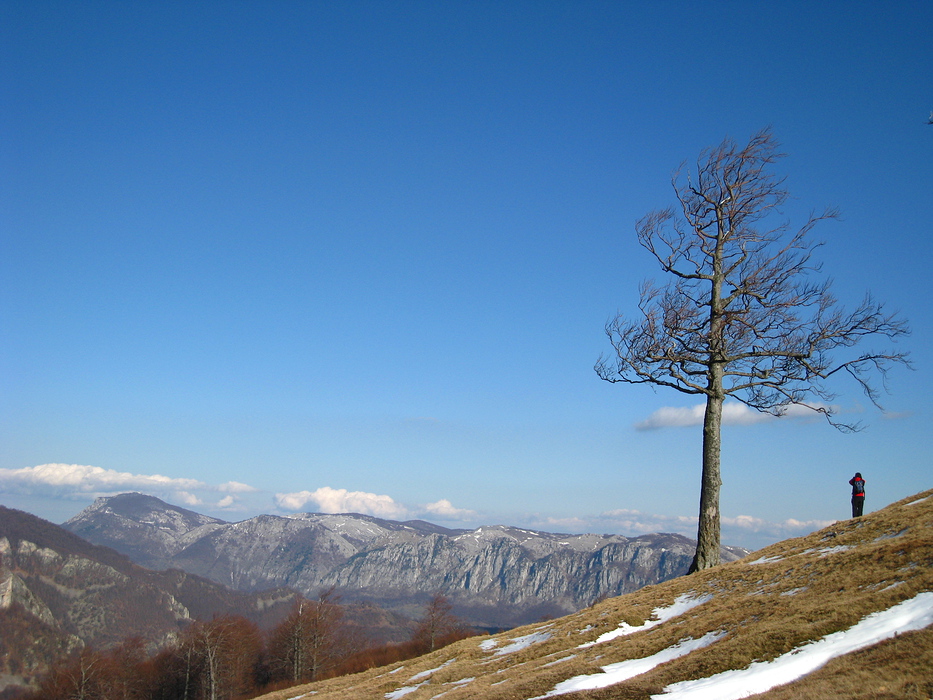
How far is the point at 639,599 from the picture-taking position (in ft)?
69.2

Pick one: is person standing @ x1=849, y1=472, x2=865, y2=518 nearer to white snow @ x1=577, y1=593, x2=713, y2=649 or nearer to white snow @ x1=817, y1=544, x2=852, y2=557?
white snow @ x1=817, y1=544, x2=852, y2=557

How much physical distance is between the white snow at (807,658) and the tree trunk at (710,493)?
1248 centimetres

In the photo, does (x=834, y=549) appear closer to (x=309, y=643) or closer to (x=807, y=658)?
(x=807, y=658)

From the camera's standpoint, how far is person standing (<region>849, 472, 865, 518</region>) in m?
25.6

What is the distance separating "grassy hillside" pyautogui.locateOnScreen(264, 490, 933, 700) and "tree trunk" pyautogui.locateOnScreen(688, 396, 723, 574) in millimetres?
1521

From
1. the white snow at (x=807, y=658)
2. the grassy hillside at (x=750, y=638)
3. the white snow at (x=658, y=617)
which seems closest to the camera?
the grassy hillside at (x=750, y=638)

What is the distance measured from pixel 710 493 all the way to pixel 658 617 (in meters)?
7.22

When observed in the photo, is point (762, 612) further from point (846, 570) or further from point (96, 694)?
point (96, 694)

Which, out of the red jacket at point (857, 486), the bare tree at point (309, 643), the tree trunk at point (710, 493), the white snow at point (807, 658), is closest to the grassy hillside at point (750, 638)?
the white snow at point (807, 658)

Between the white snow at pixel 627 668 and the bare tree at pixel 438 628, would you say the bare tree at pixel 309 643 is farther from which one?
the white snow at pixel 627 668

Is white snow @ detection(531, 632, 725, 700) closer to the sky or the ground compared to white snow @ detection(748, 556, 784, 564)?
closer to the ground

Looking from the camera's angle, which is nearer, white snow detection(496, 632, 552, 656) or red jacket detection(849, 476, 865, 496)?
white snow detection(496, 632, 552, 656)

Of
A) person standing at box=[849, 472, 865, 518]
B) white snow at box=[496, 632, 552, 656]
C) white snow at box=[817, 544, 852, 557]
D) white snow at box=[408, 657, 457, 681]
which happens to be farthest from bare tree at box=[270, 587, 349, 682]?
white snow at box=[817, 544, 852, 557]

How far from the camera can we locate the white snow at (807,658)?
33.3 ft
